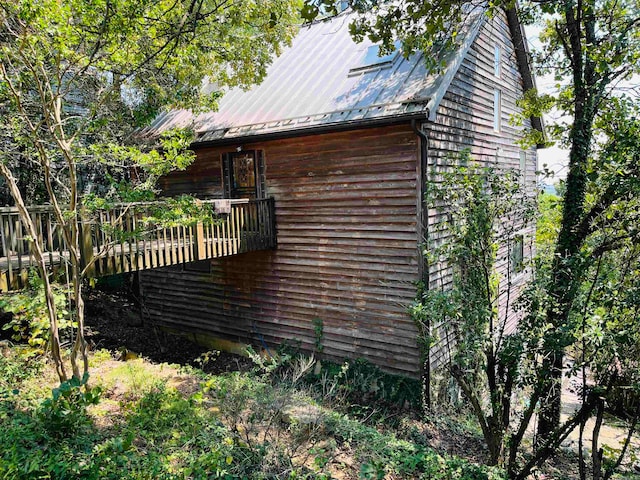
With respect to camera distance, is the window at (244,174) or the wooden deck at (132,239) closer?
the wooden deck at (132,239)

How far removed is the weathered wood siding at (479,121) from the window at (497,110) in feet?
0.47

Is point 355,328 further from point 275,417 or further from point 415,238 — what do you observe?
point 275,417

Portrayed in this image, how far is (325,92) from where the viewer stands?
943cm

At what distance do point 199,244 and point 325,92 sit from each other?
14.3ft

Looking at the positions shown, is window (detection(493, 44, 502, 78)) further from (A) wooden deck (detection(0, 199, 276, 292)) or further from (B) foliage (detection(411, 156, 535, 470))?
(A) wooden deck (detection(0, 199, 276, 292))

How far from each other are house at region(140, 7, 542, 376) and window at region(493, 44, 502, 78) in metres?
0.05

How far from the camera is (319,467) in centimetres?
429

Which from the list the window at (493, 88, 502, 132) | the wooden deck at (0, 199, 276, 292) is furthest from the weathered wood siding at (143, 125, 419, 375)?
the window at (493, 88, 502, 132)

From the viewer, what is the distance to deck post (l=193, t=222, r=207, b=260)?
8.12 metres

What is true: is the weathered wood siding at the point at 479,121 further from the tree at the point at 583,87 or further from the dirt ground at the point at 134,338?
the dirt ground at the point at 134,338

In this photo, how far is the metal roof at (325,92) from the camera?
800 centimetres

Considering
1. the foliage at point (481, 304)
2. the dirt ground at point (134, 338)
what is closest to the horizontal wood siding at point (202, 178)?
the dirt ground at point (134, 338)

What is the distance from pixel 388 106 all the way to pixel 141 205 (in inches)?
186

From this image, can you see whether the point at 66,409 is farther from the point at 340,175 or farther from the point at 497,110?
the point at 497,110
